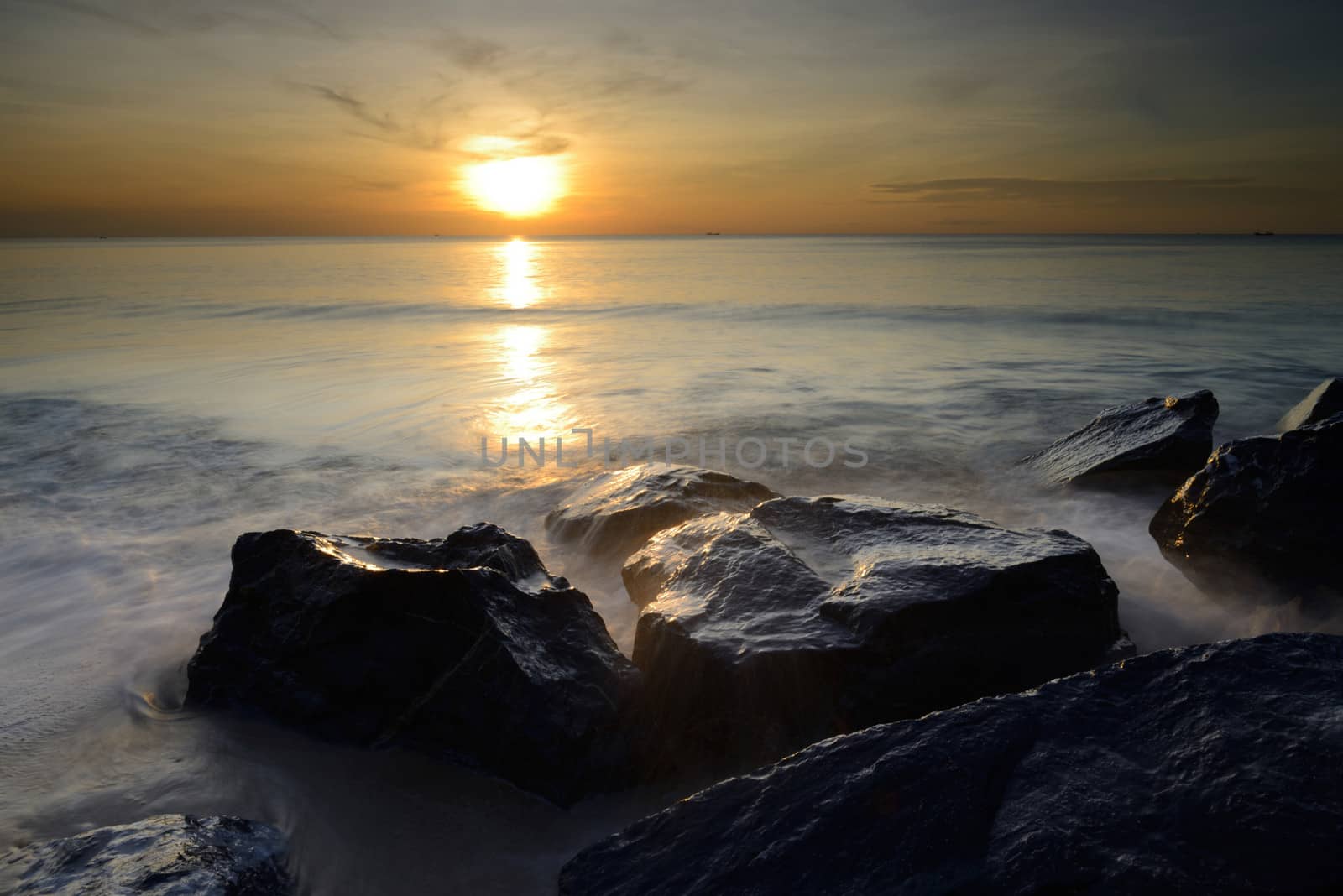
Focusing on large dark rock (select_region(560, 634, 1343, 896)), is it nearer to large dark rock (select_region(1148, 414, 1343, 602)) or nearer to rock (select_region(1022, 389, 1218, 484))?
large dark rock (select_region(1148, 414, 1343, 602))

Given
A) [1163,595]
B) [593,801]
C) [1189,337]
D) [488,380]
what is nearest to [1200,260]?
[1189,337]

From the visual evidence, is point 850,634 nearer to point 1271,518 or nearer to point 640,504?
point 640,504

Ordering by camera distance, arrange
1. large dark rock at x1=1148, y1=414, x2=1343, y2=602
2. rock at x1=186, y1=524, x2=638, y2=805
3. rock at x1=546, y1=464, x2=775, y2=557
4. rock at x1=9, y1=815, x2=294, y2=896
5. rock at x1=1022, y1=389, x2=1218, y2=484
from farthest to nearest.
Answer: rock at x1=1022, y1=389, x2=1218, y2=484 < rock at x1=546, y1=464, x2=775, y2=557 < large dark rock at x1=1148, y1=414, x2=1343, y2=602 < rock at x1=186, y1=524, x2=638, y2=805 < rock at x1=9, y1=815, x2=294, y2=896

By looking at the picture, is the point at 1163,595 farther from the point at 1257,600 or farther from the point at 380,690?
the point at 380,690

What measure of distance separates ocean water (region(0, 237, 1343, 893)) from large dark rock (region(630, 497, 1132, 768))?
1.50 feet

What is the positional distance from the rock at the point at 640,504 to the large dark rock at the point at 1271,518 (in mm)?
2567

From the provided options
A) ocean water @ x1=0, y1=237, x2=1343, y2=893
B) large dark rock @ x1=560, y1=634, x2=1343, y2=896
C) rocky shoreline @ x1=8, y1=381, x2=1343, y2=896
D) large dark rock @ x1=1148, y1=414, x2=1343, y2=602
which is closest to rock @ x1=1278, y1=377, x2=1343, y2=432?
ocean water @ x1=0, y1=237, x2=1343, y2=893

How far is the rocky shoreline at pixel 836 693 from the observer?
1.91m

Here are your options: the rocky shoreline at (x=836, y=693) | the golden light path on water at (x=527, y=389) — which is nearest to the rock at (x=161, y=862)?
the rocky shoreline at (x=836, y=693)

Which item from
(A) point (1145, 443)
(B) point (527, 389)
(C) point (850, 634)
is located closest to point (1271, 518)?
(A) point (1145, 443)

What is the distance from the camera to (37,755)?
3.11 metres

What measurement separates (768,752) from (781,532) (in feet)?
4.43

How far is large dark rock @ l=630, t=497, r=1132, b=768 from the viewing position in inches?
115

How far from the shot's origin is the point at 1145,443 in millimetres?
5957
